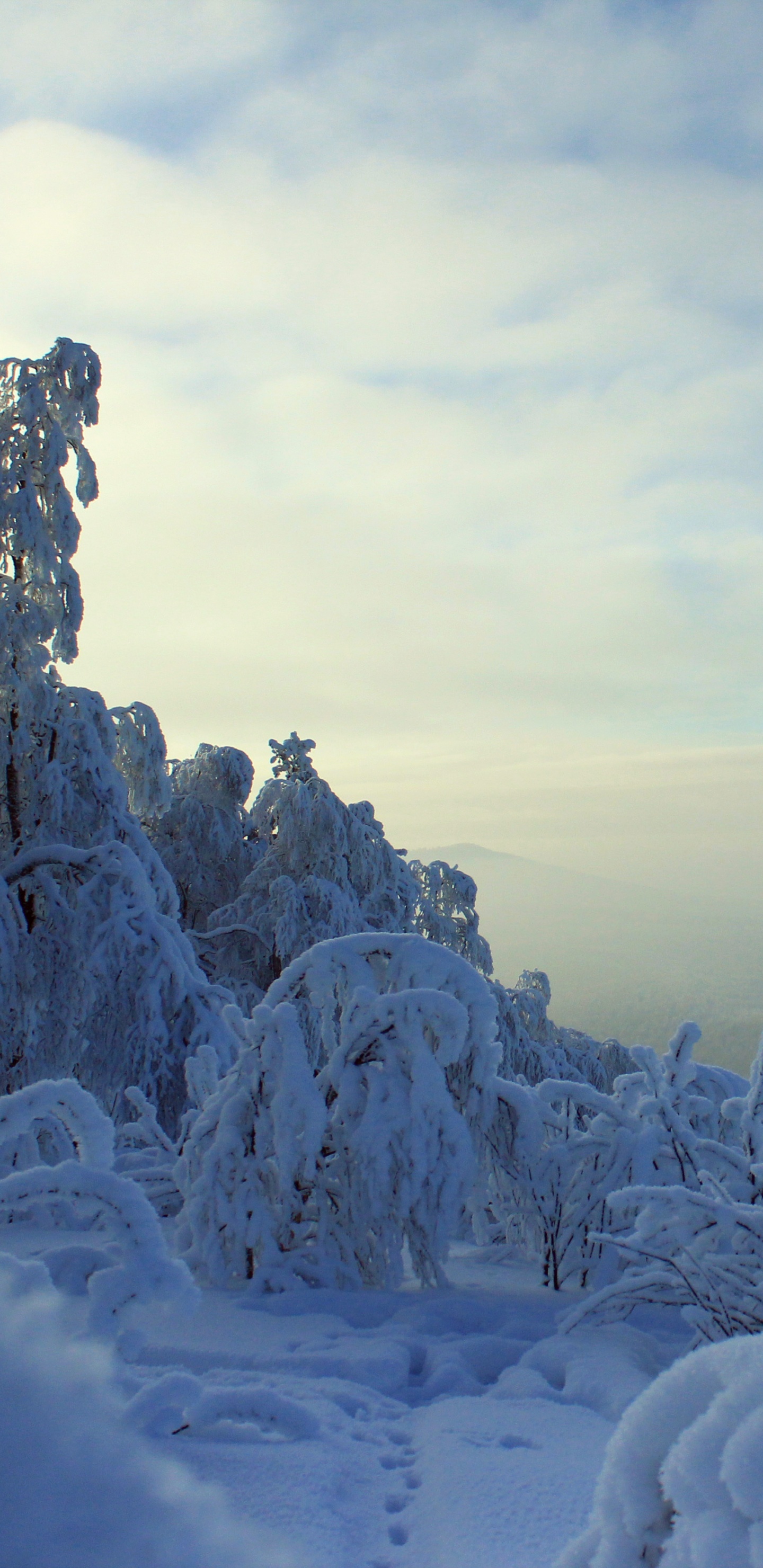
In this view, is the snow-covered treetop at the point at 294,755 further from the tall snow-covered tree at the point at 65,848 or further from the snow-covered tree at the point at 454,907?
the tall snow-covered tree at the point at 65,848

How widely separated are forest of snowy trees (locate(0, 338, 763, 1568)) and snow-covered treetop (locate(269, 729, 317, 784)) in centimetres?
353

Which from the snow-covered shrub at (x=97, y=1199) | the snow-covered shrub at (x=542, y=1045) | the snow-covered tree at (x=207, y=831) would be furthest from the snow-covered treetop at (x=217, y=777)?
the snow-covered shrub at (x=97, y=1199)

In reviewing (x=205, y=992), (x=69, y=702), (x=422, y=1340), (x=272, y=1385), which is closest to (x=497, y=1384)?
(x=422, y=1340)

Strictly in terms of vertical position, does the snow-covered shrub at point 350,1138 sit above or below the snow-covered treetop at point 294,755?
below

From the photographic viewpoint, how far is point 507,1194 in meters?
4.29

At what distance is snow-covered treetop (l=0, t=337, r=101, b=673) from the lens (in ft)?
23.8

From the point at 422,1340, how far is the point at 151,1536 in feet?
8.44

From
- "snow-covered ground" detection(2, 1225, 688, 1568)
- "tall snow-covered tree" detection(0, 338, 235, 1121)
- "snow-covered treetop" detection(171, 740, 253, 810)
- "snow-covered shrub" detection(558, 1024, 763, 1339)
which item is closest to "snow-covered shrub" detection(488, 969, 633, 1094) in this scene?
"snow-covered treetop" detection(171, 740, 253, 810)

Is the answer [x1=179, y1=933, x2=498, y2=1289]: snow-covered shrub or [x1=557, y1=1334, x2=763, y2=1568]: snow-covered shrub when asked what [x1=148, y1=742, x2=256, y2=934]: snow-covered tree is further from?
[x1=557, y1=1334, x2=763, y2=1568]: snow-covered shrub

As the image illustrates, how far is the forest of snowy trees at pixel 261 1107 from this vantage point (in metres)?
2.29

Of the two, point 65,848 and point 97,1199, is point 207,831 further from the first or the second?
point 97,1199

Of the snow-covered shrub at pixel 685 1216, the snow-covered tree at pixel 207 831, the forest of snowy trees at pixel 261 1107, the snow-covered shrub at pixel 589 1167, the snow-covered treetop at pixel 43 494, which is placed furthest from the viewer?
the snow-covered tree at pixel 207 831

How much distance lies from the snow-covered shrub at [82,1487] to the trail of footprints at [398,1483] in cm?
103

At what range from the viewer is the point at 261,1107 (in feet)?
13.1
